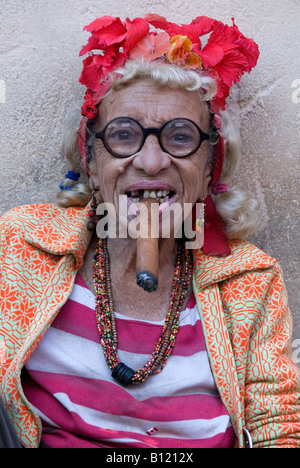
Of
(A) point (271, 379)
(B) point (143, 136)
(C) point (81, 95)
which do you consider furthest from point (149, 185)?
(A) point (271, 379)

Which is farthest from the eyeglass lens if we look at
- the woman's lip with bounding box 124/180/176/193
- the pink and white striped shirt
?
the pink and white striped shirt

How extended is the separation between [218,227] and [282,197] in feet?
1.67

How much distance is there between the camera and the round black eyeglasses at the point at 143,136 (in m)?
2.44

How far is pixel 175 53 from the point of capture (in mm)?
2518

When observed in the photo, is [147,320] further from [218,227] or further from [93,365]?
[218,227]

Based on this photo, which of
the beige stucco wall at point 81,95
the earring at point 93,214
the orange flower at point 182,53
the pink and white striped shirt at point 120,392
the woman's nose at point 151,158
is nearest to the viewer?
the pink and white striped shirt at point 120,392

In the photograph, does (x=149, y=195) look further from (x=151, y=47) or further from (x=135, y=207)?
(x=151, y=47)

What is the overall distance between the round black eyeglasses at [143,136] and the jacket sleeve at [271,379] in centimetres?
63

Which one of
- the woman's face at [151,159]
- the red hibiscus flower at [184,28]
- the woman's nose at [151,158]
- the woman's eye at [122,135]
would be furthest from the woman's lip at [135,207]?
the red hibiscus flower at [184,28]

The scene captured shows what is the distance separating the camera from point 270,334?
248 centimetres

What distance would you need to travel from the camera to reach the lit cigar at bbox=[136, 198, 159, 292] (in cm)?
199

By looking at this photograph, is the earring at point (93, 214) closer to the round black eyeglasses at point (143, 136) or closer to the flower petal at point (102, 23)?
the round black eyeglasses at point (143, 136)

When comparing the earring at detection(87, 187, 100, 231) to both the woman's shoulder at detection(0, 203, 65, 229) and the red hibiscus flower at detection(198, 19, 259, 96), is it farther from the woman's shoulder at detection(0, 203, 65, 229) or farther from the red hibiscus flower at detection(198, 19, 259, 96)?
the red hibiscus flower at detection(198, 19, 259, 96)

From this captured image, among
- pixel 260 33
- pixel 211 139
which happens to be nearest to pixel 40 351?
pixel 211 139
